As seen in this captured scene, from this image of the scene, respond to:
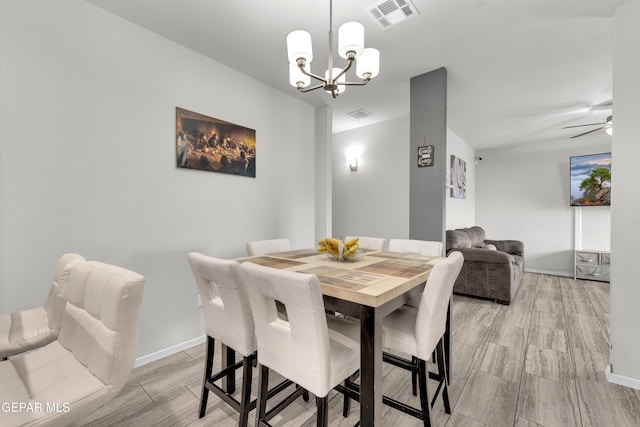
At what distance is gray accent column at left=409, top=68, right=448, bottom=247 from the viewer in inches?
108

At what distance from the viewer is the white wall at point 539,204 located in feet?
16.6

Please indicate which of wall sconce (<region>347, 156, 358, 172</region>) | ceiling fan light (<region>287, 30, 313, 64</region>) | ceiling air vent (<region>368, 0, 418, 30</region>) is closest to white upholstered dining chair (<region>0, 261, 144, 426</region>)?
ceiling fan light (<region>287, 30, 313, 64</region>)

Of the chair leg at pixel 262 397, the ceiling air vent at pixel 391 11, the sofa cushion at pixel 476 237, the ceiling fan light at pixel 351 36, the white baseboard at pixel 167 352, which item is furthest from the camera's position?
the sofa cushion at pixel 476 237

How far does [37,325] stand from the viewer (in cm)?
138

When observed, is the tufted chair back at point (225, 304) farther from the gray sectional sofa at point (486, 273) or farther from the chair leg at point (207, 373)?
the gray sectional sofa at point (486, 273)

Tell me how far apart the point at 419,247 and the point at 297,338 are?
5.08ft

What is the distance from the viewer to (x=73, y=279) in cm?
120

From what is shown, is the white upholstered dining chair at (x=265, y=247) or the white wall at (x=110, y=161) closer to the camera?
the white wall at (x=110, y=161)

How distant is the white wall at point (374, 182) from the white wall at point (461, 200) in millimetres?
838

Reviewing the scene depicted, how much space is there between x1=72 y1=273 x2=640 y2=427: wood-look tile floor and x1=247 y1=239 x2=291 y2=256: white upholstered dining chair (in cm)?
95

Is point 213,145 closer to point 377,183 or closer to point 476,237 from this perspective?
point 377,183

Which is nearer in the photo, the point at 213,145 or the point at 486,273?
the point at 213,145

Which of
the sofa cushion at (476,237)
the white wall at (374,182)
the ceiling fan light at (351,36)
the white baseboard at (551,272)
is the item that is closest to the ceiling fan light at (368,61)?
the ceiling fan light at (351,36)

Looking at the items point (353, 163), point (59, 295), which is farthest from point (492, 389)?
point (353, 163)
